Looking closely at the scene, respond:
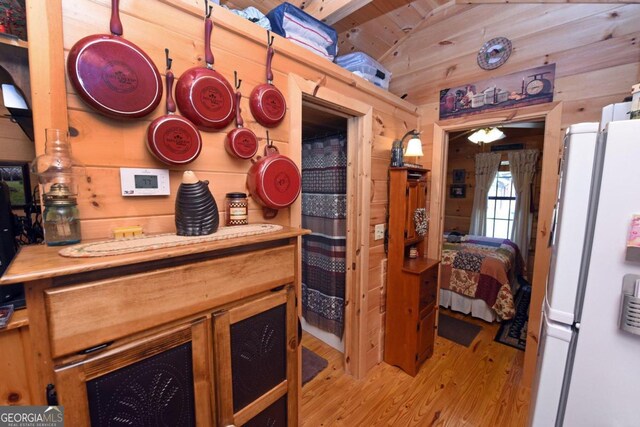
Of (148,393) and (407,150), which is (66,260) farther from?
(407,150)

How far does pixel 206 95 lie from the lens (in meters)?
1.05

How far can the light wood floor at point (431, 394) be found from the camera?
1751 millimetres

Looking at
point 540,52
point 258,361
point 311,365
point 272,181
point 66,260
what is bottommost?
point 311,365

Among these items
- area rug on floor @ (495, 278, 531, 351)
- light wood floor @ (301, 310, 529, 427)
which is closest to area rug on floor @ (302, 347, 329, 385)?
light wood floor @ (301, 310, 529, 427)

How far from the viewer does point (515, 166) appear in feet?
15.4

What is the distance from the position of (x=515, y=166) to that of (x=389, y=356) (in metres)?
4.34

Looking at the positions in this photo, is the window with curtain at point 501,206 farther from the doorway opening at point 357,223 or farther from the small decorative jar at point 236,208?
the small decorative jar at point 236,208

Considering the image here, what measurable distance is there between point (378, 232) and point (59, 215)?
6.20ft

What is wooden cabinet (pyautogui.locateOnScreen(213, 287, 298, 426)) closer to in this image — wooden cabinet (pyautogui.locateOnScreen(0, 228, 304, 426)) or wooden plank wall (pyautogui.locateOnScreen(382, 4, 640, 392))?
wooden cabinet (pyautogui.locateOnScreen(0, 228, 304, 426))

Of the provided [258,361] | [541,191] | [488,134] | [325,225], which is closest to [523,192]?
[488,134]

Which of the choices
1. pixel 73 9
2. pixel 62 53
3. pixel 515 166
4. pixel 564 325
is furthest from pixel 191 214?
pixel 515 166

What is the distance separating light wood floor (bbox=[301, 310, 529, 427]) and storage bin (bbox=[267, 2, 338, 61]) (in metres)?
2.39

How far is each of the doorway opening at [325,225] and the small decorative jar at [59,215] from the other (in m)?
1.75

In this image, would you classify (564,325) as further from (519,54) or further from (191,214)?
(519,54)
